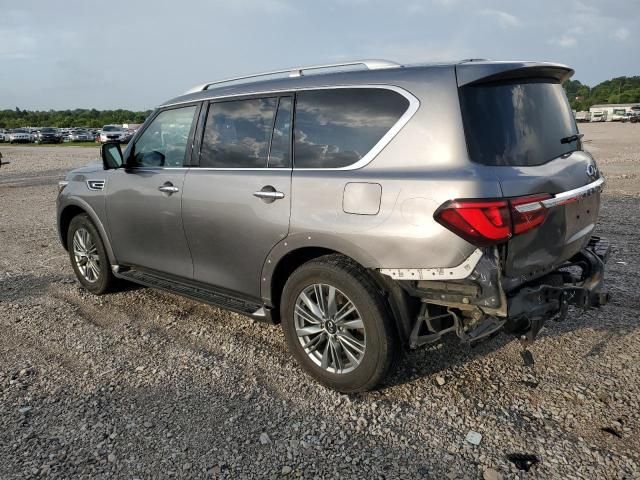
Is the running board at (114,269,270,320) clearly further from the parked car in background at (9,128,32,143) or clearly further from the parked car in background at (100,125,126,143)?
the parked car in background at (9,128,32,143)

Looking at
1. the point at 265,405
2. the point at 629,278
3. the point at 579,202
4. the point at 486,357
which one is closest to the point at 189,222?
the point at 265,405

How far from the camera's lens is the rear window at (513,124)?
286 centimetres

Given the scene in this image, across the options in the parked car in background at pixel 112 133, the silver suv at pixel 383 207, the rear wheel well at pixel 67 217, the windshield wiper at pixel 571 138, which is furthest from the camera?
the parked car in background at pixel 112 133

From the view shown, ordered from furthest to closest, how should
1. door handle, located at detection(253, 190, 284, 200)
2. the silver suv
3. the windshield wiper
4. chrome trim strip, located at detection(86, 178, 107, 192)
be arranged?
chrome trim strip, located at detection(86, 178, 107, 192) → door handle, located at detection(253, 190, 284, 200) → the windshield wiper → the silver suv

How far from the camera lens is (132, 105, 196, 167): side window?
434 centimetres

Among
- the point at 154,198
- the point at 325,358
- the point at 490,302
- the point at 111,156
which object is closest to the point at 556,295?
the point at 490,302

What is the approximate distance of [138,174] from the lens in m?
4.62

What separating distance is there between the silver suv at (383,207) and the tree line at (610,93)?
7845 centimetres

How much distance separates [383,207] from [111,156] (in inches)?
119

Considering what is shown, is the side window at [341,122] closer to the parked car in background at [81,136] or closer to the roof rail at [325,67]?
the roof rail at [325,67]

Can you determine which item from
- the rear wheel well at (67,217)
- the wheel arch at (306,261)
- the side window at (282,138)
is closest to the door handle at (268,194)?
the side window at (282,138)

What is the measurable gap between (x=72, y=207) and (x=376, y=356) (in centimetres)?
384

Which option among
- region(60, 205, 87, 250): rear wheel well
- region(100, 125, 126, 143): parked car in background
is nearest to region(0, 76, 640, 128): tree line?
region(100, 125, 126, 143): parked car in background

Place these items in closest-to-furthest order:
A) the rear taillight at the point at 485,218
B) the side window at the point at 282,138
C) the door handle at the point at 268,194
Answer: the rear taillight at the point at 485,218 → the door handle at the point at 268,194 → the side window at the point at 282,138
